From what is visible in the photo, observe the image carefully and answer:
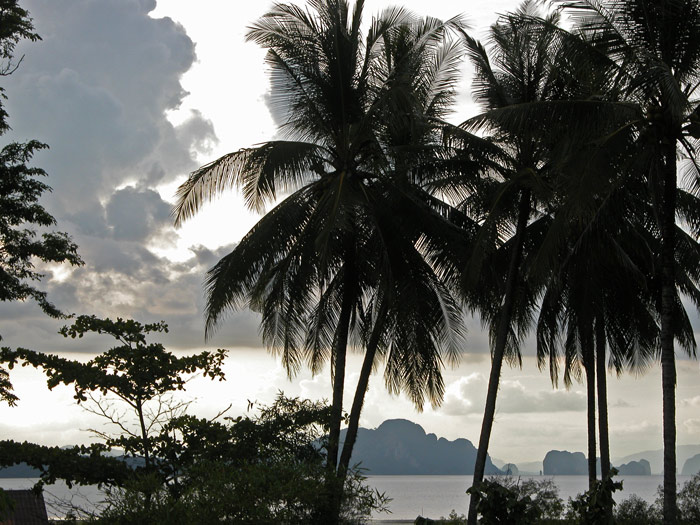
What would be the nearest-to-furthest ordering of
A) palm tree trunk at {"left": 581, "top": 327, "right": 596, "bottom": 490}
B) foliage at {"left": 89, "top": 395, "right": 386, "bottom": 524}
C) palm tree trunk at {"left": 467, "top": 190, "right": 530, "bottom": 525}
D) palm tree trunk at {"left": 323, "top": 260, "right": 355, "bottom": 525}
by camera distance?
foliage at {"left": 89, "top": 395, "right": 386, "bottom": 524} → palm tree trunk at {"left": 323, "top": 260, "right": 355, "bottom": 525} → palm tree trunk at {"left": 467, "top": 190, "right": 530, "bottom": 525} → palm tree trunk at {"left": 581, "top": 327, "right": 596, "bottom": 490}

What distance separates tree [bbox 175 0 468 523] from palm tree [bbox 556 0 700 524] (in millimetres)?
4074

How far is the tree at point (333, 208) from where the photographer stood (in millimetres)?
15734

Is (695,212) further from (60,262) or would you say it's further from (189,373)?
(60,262)

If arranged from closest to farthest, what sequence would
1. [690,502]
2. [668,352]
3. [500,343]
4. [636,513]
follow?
1. [668,352]
2. [500,343]
3. [690,502]
4. [636,513]

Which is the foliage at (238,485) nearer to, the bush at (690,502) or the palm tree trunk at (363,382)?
the palm tree trunk at (363,382)

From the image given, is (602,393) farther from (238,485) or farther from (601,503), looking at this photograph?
(238,485)

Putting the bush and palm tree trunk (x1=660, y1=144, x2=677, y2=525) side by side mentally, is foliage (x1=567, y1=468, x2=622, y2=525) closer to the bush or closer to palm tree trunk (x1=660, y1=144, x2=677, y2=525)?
palm tree trunk (x1=660, y1=144, x2=677, y2=525)

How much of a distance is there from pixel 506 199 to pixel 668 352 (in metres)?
4.95

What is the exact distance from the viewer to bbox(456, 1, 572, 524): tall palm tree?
52.2ft

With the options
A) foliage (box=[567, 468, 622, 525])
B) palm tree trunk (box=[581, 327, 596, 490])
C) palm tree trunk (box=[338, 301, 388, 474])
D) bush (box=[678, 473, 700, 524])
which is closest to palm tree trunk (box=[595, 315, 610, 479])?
palm tree trunk (box=[581, 327, 596, 490])

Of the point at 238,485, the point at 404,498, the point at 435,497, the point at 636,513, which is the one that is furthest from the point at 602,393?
the point at 435,497

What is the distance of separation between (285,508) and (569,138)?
25.1 feet

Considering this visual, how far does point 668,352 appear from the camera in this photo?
1292cm

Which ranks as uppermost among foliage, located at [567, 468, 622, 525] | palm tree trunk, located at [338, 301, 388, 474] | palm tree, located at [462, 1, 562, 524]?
palm tree, located at [462, 1, 562, 524]
